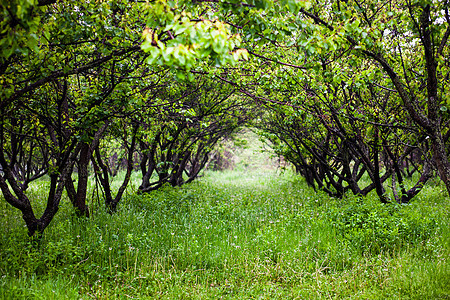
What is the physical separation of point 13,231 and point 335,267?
231 inches

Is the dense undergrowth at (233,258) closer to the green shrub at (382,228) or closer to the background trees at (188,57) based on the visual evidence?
the green shrub at (382,228)

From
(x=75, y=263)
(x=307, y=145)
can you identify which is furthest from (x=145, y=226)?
(x=307, y=145)

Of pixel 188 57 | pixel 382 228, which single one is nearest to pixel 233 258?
pixel 382 228

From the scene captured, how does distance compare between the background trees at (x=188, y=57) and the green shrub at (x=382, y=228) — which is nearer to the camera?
the background trees at (x=188, y=57)

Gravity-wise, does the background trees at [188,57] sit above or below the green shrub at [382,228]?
above

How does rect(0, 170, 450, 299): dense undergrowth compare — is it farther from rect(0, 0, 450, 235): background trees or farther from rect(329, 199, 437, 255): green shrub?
rect(0, 0, 450, 235): background trees

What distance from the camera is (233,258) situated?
4688 mm

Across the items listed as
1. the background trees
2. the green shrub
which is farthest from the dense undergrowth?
the background trees

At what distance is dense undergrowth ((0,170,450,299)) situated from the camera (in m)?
3.79

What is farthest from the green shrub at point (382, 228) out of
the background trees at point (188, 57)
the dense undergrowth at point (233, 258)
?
the background trees at point (188, 57)

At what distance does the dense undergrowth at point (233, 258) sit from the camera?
12.4 ft

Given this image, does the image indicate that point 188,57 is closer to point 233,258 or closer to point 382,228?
point 233,258

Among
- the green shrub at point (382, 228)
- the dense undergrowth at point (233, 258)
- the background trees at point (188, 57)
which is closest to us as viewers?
the background trees at point (188, 57)

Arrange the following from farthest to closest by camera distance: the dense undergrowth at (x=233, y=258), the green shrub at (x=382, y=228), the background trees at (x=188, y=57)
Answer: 1. the green shrub at (x=382, y=228)
2. the dense undergrowth at (x=233, y=258)
3. the background trees at (x=188, y=57)
